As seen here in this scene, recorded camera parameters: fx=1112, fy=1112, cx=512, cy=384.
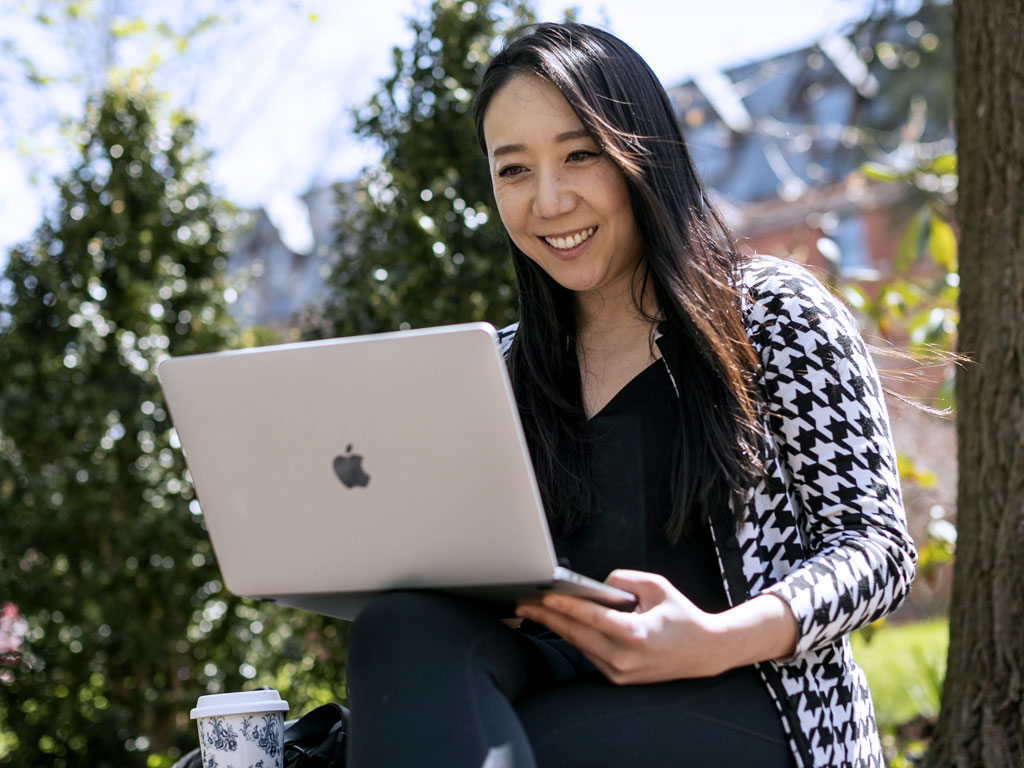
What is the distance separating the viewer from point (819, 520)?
1.58 metres

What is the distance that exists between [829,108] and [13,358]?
14.1 meters

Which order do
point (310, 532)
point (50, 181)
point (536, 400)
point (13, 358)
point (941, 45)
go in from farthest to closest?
point (941, 45) → point (50, 181) → point (13, 358) → point (536, 400) → point (310, 532)

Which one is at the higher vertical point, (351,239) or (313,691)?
(351,239)

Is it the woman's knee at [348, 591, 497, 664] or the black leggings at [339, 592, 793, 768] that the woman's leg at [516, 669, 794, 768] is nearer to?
the black leggings at [339, 592, 793, 768]

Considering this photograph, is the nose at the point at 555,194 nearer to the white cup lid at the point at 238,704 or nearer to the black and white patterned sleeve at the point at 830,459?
the black and white patterned sleeve at the point at 830,459

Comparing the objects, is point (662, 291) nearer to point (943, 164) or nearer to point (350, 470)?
point (350, 470)

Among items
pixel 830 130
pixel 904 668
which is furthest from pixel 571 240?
pixel 830 130

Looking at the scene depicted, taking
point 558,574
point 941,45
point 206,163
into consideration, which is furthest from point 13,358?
point 941,45

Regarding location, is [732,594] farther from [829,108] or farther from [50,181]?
[829,108]

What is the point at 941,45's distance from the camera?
10.4m

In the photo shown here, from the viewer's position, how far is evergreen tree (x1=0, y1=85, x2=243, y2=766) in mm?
3729

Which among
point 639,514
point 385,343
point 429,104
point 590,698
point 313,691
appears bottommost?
point 313,691

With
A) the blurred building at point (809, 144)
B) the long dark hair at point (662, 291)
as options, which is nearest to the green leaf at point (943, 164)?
the long dark hair at point (662, 291)

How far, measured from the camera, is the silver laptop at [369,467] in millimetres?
1271
